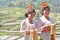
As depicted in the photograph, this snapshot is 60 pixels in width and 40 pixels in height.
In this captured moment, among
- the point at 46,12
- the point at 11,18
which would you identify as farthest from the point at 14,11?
the point at 46,12

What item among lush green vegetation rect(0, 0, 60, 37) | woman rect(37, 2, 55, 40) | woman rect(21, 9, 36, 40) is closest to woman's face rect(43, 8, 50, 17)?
woman rect(37, 2, 55, 40)

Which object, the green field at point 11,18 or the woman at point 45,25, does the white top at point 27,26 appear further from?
the green field at point 11,18

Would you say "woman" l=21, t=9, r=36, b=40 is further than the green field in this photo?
No

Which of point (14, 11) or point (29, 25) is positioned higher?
point (14, 11)

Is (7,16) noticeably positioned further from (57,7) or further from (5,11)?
(57,7)

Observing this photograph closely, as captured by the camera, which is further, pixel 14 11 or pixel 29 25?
pixel 14 11

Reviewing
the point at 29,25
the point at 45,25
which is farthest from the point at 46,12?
the point at 29,25

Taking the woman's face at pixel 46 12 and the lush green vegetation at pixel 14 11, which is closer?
the woman's face at pixel 46 12

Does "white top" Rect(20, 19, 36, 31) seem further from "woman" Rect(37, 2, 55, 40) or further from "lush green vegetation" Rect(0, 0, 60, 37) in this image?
"lush green vegetation" Rect(0, 0, 60, 37)

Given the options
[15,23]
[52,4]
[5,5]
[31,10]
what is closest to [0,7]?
[5,5]

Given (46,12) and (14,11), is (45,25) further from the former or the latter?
(14,11)

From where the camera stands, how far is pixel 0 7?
5.05 meters

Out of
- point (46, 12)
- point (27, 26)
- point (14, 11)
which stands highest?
point (14, 11)

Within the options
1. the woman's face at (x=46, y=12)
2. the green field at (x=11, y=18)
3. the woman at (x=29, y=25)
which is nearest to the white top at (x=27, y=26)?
the woman at (x=29, y=25)
